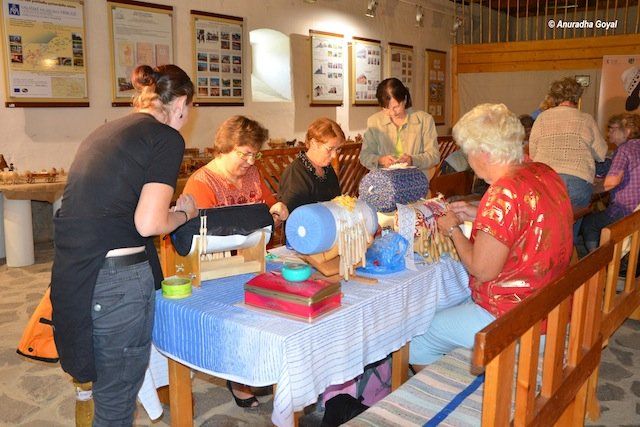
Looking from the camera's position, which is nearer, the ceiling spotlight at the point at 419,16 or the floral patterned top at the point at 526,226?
the floral patterned top at the point at 526,226

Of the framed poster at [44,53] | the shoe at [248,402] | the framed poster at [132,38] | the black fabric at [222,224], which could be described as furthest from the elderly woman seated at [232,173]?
the framed poster at [132,38]

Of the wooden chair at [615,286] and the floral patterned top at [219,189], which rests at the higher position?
the floral patterned top at [219,189]

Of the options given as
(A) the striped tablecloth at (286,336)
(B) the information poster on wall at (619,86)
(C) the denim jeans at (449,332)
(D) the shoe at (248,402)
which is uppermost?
(B) the information poster on wall at (619,86)

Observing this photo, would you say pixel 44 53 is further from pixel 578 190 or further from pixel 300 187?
pixel 578 190

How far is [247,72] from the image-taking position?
766 cm

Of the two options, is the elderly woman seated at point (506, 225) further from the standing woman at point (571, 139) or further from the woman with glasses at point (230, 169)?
the standing woman at point (571, 139)

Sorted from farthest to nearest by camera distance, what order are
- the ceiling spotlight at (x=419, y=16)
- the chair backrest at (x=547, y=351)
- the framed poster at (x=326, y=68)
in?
the ceiling spotlight at (x=419, y=16), the framed poster at (x=326, y=68), the chair backrest at (x=547, y=351)

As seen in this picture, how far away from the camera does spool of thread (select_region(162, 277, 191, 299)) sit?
2037 millimetres

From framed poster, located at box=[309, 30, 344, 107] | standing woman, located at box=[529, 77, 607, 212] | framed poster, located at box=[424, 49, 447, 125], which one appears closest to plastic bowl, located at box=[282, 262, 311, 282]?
standing woman, located at box=[529, 77, 607, 212]

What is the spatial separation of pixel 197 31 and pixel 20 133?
2.28 m

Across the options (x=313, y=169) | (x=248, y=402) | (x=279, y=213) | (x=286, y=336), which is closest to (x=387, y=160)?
(x=313, y=169)

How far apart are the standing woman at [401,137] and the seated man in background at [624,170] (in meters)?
1.35

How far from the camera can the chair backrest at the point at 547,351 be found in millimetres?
1438

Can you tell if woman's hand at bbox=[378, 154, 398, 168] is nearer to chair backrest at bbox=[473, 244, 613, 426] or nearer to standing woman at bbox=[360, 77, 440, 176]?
standing woman at bbox=[360, 77, 440, 176]
